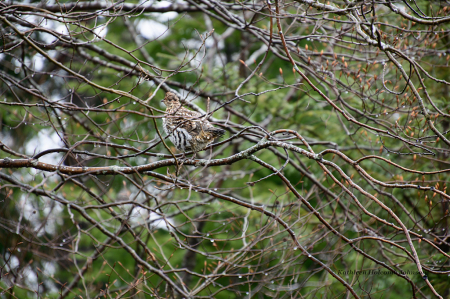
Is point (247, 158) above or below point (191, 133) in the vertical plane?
below

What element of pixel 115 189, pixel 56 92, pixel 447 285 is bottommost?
pixel 447 285

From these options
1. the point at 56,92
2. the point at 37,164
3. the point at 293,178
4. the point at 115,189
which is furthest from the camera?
the point at 56,92

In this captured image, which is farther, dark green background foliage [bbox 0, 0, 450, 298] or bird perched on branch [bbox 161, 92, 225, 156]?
bird perched on branch [bbox 161, 92, 225, 156]

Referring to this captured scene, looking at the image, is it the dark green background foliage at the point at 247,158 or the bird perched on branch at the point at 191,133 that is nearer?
the dark green background foliage at the point at 247,158

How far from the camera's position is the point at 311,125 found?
7.96 meters

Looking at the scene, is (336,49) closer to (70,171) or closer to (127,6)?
(127,6)

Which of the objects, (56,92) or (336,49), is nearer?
(336,49)

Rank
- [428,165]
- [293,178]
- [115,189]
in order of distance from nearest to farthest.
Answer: [428,165] → [293,178] → [115,189]

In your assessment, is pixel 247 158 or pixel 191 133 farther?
pixel 191 133

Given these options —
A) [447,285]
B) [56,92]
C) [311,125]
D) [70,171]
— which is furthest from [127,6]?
[56,92]

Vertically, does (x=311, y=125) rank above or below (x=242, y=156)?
above

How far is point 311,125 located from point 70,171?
17.1 ft

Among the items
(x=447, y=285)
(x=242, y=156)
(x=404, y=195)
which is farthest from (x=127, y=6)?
(x=447, y=285)

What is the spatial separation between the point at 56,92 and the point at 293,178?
764 cm
